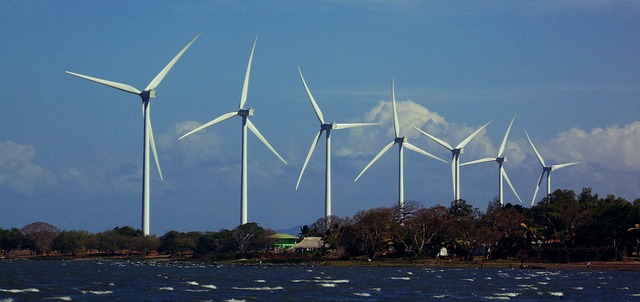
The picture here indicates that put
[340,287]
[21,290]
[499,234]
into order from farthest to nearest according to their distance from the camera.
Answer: [499,234] < [340,287] < [21,290]

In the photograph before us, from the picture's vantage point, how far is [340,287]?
344ft

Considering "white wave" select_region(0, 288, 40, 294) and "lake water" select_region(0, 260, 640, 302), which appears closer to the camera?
"lake water" select_region(0, 260, 640, 302)

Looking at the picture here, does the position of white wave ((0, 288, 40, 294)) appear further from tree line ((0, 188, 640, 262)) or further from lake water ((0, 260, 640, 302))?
tree line ((0, 188, 640, 262))

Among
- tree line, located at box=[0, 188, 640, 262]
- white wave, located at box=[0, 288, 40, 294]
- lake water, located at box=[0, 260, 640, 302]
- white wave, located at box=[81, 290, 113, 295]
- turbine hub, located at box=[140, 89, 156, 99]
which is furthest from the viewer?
turbine hub, located at box=[140, 89, 156, 99]

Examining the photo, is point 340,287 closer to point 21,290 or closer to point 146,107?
point 21,290

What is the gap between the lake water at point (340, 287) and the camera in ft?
300

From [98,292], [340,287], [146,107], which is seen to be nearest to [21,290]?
[98,292]

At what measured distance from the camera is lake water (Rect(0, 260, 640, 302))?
91.6m

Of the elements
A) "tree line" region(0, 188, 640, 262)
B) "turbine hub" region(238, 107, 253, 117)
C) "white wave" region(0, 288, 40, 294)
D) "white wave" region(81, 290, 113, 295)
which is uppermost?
"turbine hub" region(238, 107, 253, 117)

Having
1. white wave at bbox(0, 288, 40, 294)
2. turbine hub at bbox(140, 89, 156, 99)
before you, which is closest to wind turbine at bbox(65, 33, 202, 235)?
turbine hub at bbox(140, 89, 156, 99)

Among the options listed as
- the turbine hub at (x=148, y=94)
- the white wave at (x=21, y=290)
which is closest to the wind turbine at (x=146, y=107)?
the turbine hub at (x=148, y=94)

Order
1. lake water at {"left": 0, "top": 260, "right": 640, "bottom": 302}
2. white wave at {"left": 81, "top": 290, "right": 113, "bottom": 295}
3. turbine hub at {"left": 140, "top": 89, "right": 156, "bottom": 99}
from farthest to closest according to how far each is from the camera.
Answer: turbine hub at {"left": 140, "top": 89, "right": 156, "bottom": 99} < white wave at {"left": 81, "top": 290, "right": 113, "bottom": 295} < lake water at {"left": 0, "top": 260, "right": 640, "bottom": 302}

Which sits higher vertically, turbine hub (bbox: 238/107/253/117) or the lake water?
turbine hub (bbox: 238/107/253/117)

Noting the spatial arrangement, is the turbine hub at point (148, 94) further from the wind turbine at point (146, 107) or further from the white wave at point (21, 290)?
the white wave at point (21, 290)
